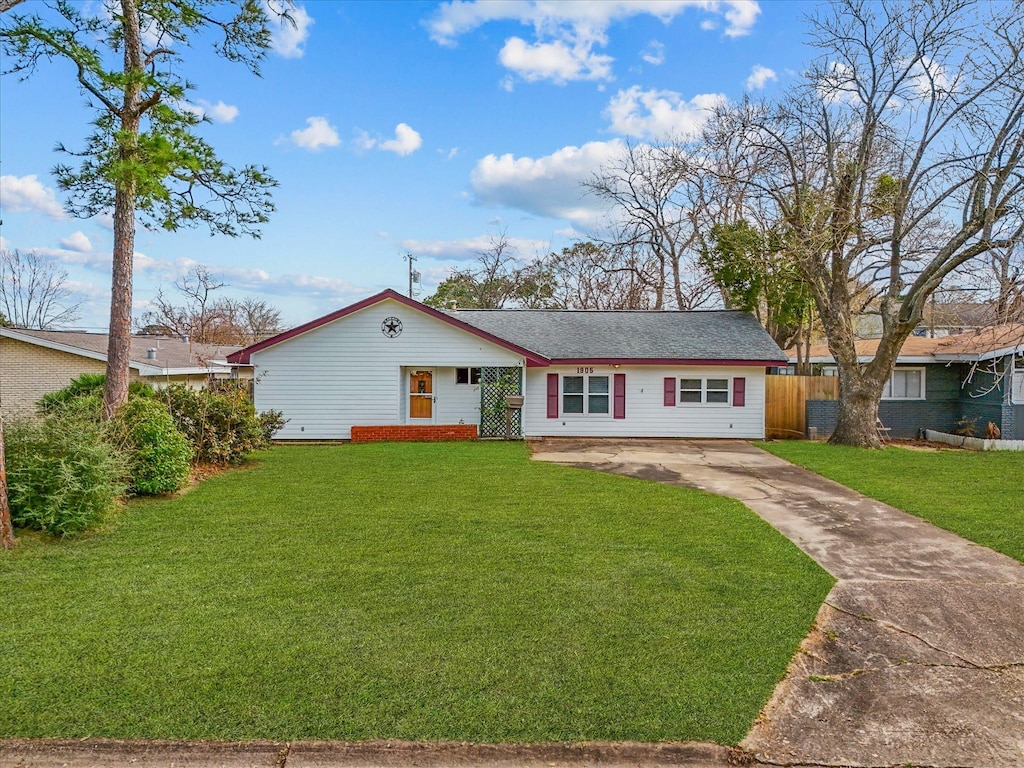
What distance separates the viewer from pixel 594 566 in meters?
5.63

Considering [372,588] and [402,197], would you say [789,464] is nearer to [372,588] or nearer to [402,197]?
[372,588]

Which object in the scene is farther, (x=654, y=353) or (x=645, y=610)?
(x=654, y=353)

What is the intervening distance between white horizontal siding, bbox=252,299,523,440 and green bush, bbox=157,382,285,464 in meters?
3.52

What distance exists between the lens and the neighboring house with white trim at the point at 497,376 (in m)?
15.9

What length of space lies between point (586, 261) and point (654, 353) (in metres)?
17.1

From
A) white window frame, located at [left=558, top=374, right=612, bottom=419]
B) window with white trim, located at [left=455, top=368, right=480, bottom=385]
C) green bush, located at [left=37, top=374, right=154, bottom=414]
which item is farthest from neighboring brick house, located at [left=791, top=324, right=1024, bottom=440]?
green bush, located at [left=37, top=374, right=154, bottom=414]

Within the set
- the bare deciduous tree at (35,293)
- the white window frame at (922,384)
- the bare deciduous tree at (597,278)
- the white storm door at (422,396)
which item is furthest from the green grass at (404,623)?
the bare deciduous tree at (35,293)

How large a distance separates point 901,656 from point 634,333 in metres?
14.6

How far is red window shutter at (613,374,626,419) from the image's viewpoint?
1678 centimetres

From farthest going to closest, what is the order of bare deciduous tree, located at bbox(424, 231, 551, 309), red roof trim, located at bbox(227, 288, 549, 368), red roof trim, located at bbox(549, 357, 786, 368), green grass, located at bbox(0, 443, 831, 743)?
bare deciduous tree, located at bbox(424, 231, 551, 309) < red roof trim, located at bbox(549, 357, 786, 368) < red roof trim, located at bbox(227, 288, 549, 368) < green grass, located at bbox(0, 443, 831, 743)

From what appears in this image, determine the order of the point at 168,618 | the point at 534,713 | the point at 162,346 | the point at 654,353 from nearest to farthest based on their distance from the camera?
the point at 534,713, the point at 168,618, the point at 654,353, the point at 162,346

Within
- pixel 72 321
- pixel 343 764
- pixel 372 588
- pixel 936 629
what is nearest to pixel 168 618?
pixel 372 588

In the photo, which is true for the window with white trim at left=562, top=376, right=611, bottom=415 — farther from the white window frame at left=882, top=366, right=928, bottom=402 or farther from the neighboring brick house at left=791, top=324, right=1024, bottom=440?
the white window frame at left=882, top=366, right=928, bottom=402

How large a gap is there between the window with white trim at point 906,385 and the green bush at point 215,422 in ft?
56.2
